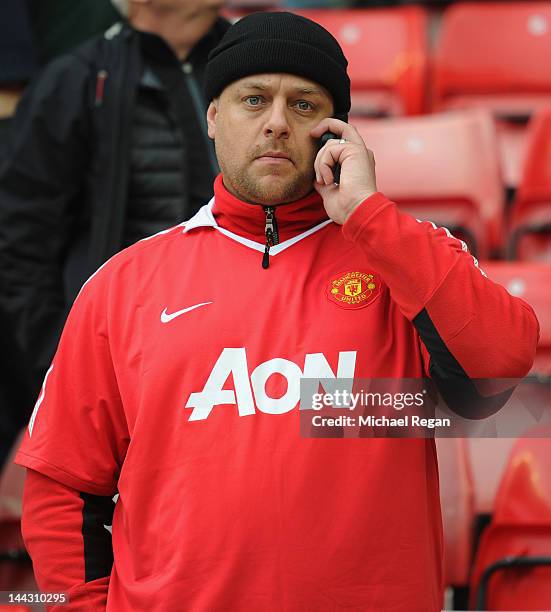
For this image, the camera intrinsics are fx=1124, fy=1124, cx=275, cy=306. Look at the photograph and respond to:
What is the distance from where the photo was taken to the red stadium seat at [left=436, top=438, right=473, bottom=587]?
2477 millimetres

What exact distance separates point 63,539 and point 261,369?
0.48m

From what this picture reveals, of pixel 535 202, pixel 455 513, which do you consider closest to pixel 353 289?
pixel 455 513

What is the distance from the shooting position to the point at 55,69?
2.83 meters

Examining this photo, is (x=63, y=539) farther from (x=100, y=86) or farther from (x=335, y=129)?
(x=100, y=86)

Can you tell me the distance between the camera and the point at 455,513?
250cm

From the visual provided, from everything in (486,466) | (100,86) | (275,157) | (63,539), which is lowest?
(63,539)

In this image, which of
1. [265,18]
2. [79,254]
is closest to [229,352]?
[265,18]

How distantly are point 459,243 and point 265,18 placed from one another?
1.88 feet

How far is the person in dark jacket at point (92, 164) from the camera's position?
8.96 ft

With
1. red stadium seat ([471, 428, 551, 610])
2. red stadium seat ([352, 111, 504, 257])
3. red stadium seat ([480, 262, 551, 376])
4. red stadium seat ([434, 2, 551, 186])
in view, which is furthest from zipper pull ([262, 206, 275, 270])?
red stadium seat ([434, 2, 551, 186])

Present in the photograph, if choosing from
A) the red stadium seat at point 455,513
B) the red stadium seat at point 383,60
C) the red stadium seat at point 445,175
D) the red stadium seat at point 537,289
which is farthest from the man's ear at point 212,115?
the red stadium seat at point 383,60

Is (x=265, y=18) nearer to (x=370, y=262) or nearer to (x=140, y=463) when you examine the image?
(x=370, y=262)

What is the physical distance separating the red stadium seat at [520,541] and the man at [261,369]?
628 millimetres

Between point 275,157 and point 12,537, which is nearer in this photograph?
point 275,157
